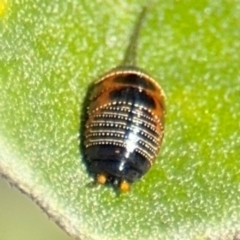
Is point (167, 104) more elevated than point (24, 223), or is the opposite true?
point (24, 223)

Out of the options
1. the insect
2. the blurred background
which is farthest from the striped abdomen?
the blurred background

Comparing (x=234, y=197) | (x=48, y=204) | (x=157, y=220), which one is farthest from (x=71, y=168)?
(x=234, y=197)

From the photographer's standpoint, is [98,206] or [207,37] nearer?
[207,37]

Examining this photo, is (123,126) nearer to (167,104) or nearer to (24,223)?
(167,104)

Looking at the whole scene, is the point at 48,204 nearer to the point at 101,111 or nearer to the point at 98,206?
the point at 98,206

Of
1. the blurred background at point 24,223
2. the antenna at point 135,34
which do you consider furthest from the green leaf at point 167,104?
the blurred background at point 24,223

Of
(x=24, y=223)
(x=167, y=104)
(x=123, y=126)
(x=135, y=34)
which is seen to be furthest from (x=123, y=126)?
(x=24, y=223)

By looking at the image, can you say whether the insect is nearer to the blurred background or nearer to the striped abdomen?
the striped abdomen
